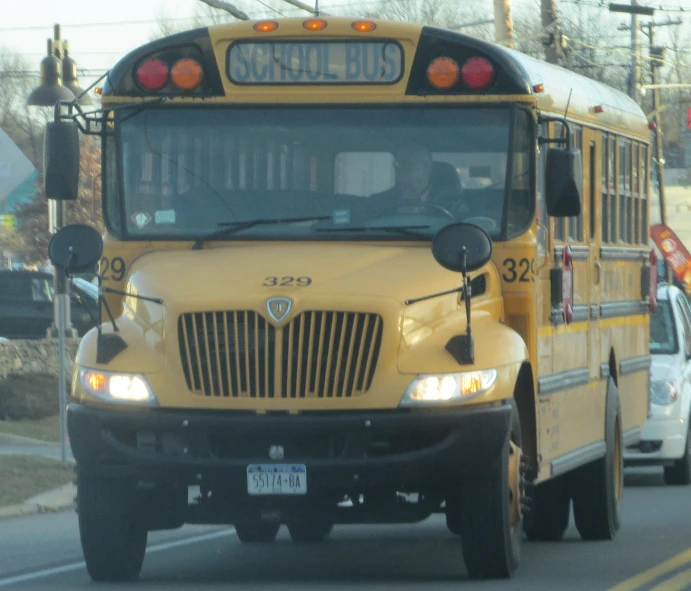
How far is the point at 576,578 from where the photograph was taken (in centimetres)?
892

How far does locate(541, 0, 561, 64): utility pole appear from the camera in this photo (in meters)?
26.2

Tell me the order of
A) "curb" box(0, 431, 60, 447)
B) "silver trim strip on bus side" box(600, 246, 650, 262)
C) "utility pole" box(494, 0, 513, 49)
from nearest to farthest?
"silver trim strip on bus side" box(600, 246, 650, 262) → "curb" box(0, 431, 60, 447) → "utility pole" box(494, 0, 513, 49)

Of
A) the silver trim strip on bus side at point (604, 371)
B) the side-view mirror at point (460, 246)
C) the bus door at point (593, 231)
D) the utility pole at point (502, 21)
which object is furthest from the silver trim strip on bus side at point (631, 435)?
the utility pole at point (502, 21)

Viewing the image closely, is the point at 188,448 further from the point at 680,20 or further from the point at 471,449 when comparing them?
the point at 680,20

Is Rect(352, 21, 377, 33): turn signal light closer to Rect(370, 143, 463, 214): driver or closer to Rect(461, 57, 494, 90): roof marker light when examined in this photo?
Rect(461, 57, 494, 90): roof marker light

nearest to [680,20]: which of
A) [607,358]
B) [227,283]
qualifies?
[607,358]

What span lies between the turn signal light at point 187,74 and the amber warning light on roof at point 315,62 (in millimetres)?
152

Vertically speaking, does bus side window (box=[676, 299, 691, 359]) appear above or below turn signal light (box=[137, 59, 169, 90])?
below

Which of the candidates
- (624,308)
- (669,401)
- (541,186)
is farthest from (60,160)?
(669,401)

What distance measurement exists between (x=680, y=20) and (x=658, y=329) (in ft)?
125

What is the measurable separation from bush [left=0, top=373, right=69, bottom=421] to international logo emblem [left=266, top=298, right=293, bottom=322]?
12900 mm

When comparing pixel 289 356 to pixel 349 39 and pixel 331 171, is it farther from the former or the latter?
pixel 349 39

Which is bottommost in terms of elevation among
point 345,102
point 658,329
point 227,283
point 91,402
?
point 658,329

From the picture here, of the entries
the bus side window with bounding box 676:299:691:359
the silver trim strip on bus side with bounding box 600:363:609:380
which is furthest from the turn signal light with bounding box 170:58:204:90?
the bus side window with bounding box 676:299:691:359
